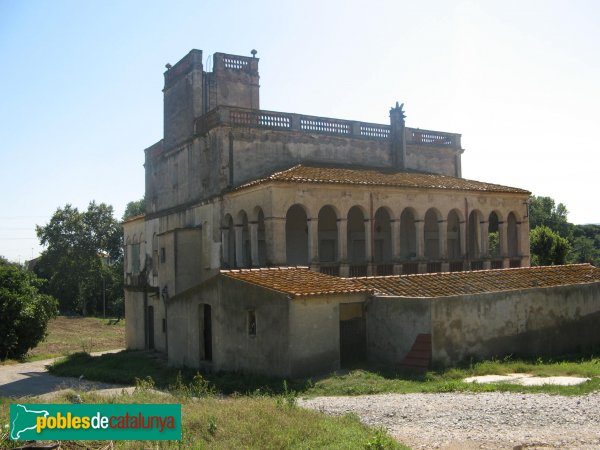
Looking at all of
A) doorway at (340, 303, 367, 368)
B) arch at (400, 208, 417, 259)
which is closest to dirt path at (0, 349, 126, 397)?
doorway at (340, 303, 367, 368)

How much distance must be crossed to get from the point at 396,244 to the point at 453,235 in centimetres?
515

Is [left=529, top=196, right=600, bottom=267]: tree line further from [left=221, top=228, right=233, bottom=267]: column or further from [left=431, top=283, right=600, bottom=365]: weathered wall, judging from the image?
Result: [left=221, top=228, right=233, bottom=267]: column

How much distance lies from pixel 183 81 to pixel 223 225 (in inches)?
323

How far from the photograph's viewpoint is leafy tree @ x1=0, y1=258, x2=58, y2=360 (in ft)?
96.8

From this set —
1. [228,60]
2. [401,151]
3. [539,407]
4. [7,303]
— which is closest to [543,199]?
[401,151]

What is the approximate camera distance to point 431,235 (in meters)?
27.8

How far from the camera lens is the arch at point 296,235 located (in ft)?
79.1

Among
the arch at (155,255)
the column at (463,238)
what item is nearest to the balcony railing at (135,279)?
the arch at (155,255)

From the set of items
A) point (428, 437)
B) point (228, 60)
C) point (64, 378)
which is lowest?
point (64, 378)

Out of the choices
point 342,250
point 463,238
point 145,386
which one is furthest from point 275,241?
point 463,238

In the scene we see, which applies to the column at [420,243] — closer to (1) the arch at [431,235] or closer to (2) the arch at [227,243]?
(1) the arch at [431,235]

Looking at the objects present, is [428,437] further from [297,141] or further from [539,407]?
[297,141]

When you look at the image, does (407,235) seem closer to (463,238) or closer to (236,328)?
(463,238)

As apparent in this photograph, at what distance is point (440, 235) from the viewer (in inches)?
1022
